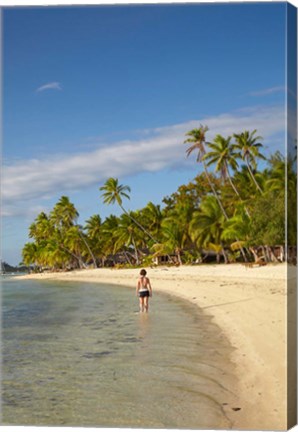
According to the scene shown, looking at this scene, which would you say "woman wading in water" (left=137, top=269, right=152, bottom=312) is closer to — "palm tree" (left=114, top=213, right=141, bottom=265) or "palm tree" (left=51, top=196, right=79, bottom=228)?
"palm tree" (left=114, top=213, right=141, bottom=265)

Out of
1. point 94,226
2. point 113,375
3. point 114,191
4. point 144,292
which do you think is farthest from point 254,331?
point 114,191

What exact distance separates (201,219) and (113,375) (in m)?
1.77

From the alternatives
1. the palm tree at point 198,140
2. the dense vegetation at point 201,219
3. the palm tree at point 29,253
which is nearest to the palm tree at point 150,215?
the dense vegetation at point 201,219

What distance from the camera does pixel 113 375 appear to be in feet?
15.7

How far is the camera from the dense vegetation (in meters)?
4.44

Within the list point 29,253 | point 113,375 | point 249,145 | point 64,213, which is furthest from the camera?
point 29,253

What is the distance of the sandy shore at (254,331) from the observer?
4039 mm

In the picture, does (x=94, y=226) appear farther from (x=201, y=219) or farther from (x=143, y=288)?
(x=201, y=219)

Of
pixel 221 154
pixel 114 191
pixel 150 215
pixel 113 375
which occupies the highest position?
pixel 221 154

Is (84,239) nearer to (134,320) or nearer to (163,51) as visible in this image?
(134,320)

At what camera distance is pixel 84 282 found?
8.50 meters

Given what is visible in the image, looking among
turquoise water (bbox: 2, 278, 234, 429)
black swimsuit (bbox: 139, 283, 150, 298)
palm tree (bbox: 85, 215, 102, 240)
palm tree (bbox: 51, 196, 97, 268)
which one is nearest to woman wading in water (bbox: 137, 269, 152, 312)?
black swimsuit (bbox: 139, 283, 150, 298)

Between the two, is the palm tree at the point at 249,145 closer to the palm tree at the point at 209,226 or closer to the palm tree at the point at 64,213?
the palm tree at the point at 209,226

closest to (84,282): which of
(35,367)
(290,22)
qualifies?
(35,367)
